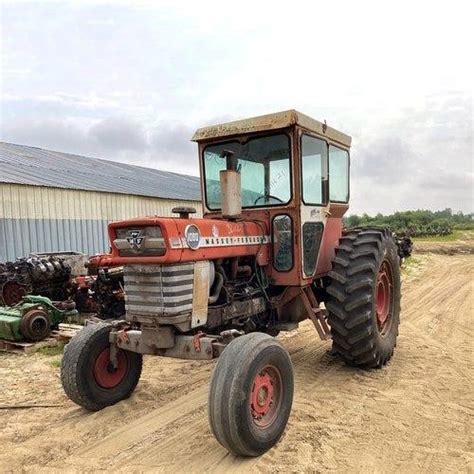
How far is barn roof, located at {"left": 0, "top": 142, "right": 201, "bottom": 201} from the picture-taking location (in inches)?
529

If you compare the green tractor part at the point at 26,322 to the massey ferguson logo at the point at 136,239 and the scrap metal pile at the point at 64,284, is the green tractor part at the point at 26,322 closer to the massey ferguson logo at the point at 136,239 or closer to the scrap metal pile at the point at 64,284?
the scrap metal pile at the point at 64,284

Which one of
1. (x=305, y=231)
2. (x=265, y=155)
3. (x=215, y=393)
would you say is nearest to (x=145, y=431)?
(x=215, y=393)

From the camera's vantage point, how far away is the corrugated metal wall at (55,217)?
11797 millimetres

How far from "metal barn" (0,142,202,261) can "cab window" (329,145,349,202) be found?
8723 millimetres

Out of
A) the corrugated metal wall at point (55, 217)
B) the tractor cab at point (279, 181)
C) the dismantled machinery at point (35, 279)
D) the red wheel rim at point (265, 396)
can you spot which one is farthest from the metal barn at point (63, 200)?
Answer: the red wheel rim at point (265, 396)

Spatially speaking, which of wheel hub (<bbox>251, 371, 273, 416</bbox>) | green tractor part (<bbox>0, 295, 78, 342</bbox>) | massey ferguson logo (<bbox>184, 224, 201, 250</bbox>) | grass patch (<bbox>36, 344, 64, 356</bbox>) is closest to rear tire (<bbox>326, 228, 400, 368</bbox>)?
wheel hub (<bbox>251, 371, 273, 416</bbox>)

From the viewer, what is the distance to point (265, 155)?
206 inches

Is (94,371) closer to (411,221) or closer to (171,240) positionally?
(171,240)

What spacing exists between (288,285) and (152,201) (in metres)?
12.0

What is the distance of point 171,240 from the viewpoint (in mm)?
3822

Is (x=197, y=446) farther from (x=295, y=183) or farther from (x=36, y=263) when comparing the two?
(x=36, y=263)

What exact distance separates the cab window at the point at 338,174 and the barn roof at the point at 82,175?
8.79 meters

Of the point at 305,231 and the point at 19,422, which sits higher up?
the point at 305,231

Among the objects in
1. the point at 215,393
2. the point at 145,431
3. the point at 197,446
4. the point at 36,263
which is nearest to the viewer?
the point at 215,393
